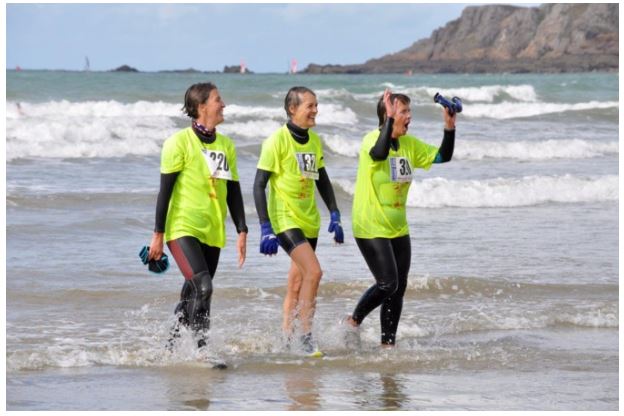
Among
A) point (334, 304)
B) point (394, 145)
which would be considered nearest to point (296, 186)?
point (394, 145)

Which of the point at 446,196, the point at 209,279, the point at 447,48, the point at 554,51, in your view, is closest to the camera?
the point at 209,279

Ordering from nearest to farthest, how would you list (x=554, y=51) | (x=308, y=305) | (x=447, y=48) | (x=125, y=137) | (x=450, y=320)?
(x=308, y=305), (x=450, y=320), (x=125, y=137), (x=554, y=51), (x=447, y=48)

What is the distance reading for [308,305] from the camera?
26.9 feet

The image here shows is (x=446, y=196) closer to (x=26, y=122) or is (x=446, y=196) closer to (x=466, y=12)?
(x=26, y=122)

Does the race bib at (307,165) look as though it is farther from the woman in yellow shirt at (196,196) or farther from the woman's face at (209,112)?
the woman's face at (209,112)

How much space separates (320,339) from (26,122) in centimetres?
2093

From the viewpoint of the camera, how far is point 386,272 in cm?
807

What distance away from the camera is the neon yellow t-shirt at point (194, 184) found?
24.7 feet

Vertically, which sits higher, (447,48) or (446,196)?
(447,48)

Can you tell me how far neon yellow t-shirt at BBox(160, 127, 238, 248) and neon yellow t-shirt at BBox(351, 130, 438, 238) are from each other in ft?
3.13

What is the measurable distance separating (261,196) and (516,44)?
508 feet

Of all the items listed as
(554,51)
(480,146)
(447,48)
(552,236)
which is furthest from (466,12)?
(552,236)

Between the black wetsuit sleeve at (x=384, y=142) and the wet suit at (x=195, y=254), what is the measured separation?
906 mm

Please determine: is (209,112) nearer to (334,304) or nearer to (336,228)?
(336,228)
